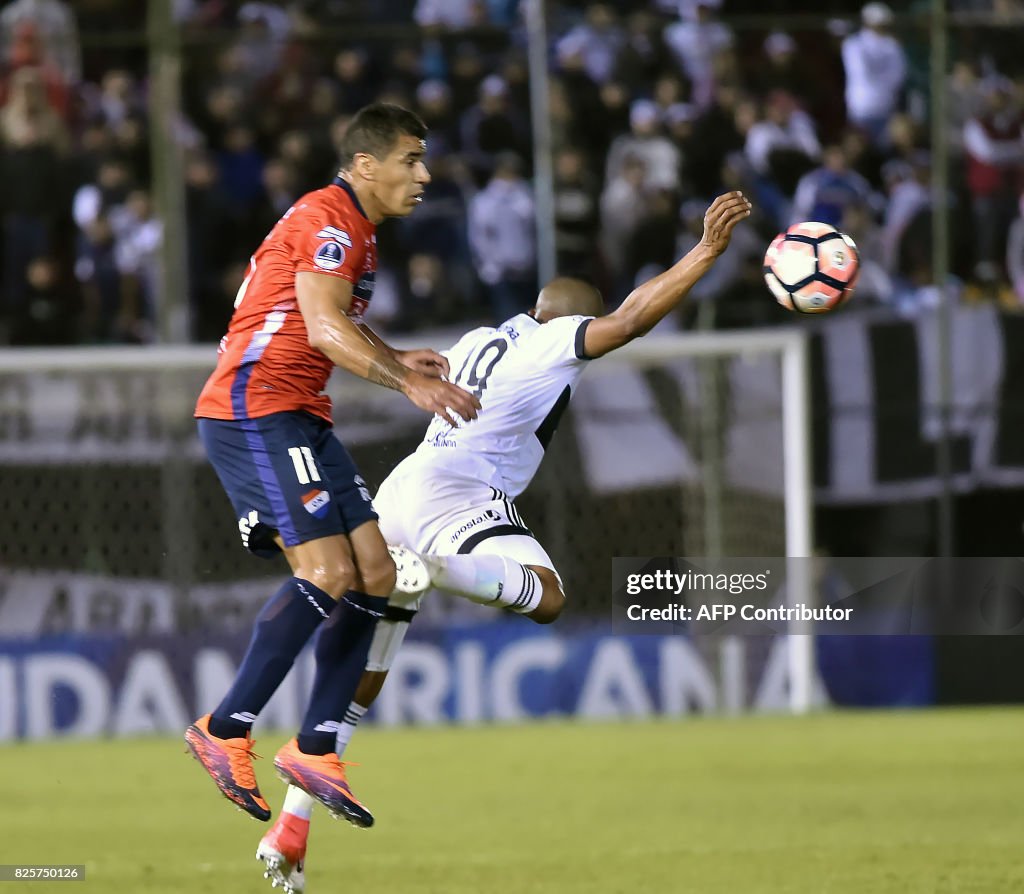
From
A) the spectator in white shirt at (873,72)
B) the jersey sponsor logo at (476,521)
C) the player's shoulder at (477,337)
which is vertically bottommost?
the jersey sponsor logo at (476,521)

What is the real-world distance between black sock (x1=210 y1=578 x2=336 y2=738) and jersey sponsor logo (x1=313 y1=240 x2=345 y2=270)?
3.63 ft

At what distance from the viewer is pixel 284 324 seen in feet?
20.7

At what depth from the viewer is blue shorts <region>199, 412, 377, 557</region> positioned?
20.4 feet

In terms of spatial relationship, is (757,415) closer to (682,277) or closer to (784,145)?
(784,145)

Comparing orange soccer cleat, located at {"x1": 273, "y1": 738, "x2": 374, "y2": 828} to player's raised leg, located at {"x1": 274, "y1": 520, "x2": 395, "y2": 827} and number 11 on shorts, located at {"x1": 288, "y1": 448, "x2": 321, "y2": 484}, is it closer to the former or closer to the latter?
player's raised leg, located at {"x1": 274, "y1": 520, "x2": 395, "y2": 827}

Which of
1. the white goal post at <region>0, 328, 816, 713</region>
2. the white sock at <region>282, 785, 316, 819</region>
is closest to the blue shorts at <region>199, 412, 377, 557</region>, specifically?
the white sock at <region>282, 785, 316, 819</region>

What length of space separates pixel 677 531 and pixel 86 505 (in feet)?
13.6

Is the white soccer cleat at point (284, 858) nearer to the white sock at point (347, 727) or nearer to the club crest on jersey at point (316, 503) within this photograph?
the white sock at point (347, 727)

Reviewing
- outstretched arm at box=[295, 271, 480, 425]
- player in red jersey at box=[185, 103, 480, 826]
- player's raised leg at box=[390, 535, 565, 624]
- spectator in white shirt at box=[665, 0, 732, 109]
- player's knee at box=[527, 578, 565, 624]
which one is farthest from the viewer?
spectator in white shirt at box=[665, 0, 732, 109]

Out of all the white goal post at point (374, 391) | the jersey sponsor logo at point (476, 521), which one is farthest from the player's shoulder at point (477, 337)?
the white goal post at point (374, 391)

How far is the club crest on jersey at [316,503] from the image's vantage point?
622cm

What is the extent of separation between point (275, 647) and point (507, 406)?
67.4 inches

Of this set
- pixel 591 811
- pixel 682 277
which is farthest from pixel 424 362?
pixel 591 811

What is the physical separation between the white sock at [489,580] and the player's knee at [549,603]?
3cm
